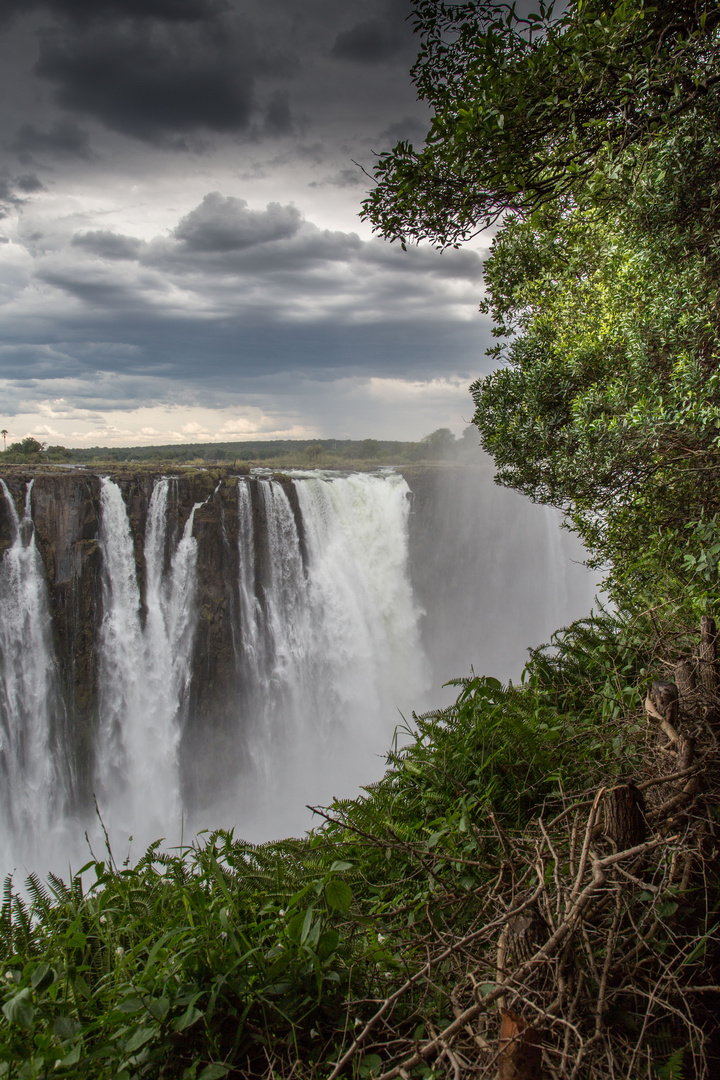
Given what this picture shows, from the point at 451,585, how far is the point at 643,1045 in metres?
25.0

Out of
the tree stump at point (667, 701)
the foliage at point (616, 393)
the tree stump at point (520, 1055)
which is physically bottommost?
the tree stump at point (520, 1055)

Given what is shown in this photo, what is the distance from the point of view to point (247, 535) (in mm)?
20000

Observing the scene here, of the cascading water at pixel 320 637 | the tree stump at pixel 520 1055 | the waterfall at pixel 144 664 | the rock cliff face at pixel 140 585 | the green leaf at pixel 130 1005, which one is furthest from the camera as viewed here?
the cascading water at pixel 320 637

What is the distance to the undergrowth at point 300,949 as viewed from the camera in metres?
1.37

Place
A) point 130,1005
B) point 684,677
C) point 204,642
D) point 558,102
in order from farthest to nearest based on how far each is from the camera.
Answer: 1. point 204,642
2. point 558,102
3. point 684,677
4. point 130,1005

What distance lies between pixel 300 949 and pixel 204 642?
1909 centimetres

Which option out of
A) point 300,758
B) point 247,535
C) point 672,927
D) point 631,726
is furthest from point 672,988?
point 300,758

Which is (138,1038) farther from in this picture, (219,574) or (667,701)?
(219,574)

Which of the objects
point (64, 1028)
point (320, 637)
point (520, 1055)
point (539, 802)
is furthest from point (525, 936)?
point (320, 637)

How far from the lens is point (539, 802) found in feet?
9.77

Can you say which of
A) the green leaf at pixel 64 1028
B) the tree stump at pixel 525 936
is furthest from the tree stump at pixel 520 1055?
the green leaf at pixel 64 1028

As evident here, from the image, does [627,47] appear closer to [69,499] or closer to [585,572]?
[69,499]

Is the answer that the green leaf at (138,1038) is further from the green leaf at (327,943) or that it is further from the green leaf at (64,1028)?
the green leaf at (327,943)

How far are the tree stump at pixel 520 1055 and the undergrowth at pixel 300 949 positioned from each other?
0.04 m
